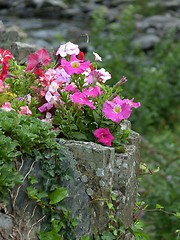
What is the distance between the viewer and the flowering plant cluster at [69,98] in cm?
298

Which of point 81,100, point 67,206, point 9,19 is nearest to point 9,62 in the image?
point 81,100

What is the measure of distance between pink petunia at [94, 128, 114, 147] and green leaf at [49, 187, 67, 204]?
1.00 feet

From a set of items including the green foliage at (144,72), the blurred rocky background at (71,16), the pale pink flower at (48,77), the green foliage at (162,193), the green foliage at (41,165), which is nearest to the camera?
the green foliage at (41,165)

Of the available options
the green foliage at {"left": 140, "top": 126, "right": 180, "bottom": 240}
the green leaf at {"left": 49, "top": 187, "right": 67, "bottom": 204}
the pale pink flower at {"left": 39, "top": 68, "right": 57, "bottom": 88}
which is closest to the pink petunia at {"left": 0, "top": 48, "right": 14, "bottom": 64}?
the pale pink flower at {"left": 39, "top": 68, "right": 57, "bottom": 88}

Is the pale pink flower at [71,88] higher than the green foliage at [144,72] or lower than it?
higher

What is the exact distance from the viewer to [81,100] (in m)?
2.99

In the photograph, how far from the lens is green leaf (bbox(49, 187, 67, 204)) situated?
2.73 m

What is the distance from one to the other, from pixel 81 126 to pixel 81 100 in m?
0.10

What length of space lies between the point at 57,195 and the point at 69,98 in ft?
1.51

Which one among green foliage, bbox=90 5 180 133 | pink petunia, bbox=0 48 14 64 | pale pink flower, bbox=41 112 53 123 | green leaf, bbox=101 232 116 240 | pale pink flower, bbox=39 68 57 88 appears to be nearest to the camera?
green leaf, bbox=101 232 116 240

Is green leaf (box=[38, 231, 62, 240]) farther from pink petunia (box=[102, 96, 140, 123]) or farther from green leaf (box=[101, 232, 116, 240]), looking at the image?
pink petunia (box=[102, 96, 140, 123])

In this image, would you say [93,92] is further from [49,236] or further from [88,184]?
[49,236]

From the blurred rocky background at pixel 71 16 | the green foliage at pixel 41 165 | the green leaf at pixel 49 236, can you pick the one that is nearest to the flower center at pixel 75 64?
the green foliage at pixel 41 165

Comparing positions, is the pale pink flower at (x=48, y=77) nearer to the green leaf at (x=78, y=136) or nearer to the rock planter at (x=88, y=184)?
the green leaf at (x=78, y=136)
